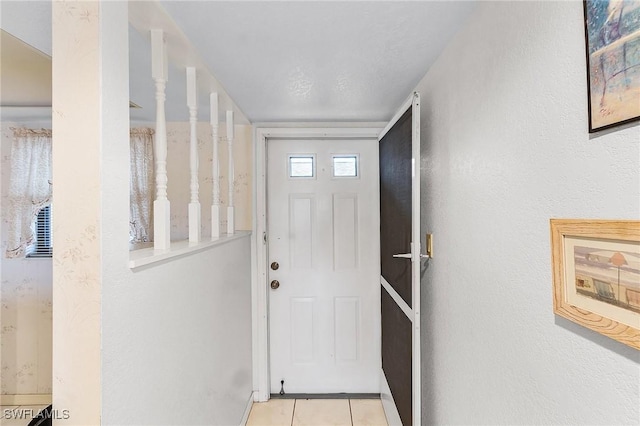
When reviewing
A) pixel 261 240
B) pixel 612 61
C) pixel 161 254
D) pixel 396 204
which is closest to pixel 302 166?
pixel 261 240

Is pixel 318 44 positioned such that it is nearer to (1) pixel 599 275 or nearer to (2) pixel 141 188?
(1) pixel 599 275

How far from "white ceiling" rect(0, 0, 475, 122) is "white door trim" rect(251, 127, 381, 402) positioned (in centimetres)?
42

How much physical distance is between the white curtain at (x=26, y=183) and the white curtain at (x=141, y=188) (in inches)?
21.7

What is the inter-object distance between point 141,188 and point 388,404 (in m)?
2.46

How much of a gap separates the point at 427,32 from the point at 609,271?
1.09m

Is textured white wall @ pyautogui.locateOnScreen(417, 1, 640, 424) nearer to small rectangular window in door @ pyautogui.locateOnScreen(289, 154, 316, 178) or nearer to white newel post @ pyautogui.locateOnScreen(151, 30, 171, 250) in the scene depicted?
white newel post @ pyautogui.locateOnScreen(151, 30, 171, 250)

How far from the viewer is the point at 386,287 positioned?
236 cm

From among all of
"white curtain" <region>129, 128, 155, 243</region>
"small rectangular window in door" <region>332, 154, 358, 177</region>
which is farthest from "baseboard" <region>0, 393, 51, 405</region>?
"small rectangular window in door" <region>332, 154, 358, 177</region>

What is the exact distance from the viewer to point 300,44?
1.38 metres

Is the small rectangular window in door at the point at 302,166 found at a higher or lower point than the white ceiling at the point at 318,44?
lower

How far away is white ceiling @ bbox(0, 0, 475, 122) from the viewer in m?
1.14

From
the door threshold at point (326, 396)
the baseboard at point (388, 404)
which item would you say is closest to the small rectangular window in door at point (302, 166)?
the baseboard at point (388, 404)

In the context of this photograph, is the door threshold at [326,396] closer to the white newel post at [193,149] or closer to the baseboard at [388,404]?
the baseboard at [388,404]

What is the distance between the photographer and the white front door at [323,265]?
8.84 feet
